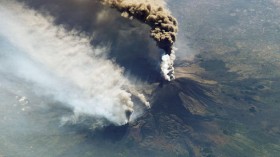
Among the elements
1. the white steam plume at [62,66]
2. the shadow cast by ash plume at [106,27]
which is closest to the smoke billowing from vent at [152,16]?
the shadow cast by ash plume at [106,27]

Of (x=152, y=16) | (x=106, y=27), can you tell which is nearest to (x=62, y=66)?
(x=106, y=27)

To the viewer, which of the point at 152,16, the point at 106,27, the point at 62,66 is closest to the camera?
the point at 152,16

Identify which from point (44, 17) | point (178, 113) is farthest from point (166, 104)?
point (44, 17)

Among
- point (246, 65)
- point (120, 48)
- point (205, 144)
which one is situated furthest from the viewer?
point (246, 65)

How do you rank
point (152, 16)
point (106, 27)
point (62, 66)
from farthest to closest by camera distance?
point (62, 66)
point (106, 27)
point (152, 16)

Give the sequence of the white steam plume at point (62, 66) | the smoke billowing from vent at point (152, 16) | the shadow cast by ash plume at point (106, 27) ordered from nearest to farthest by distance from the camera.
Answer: the smoke billowing from vent at point (152, 16) → the shadow cast by ash plume at point (106, 27) → the white steam plume at point (62, 66)

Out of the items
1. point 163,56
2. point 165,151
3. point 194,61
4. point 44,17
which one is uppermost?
point 194,61

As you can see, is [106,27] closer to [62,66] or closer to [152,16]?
[152,16]

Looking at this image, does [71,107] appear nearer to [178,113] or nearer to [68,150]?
[68,150]

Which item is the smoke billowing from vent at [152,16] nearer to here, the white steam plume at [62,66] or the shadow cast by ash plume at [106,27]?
the shadow cast by ash plume at [106,27]
